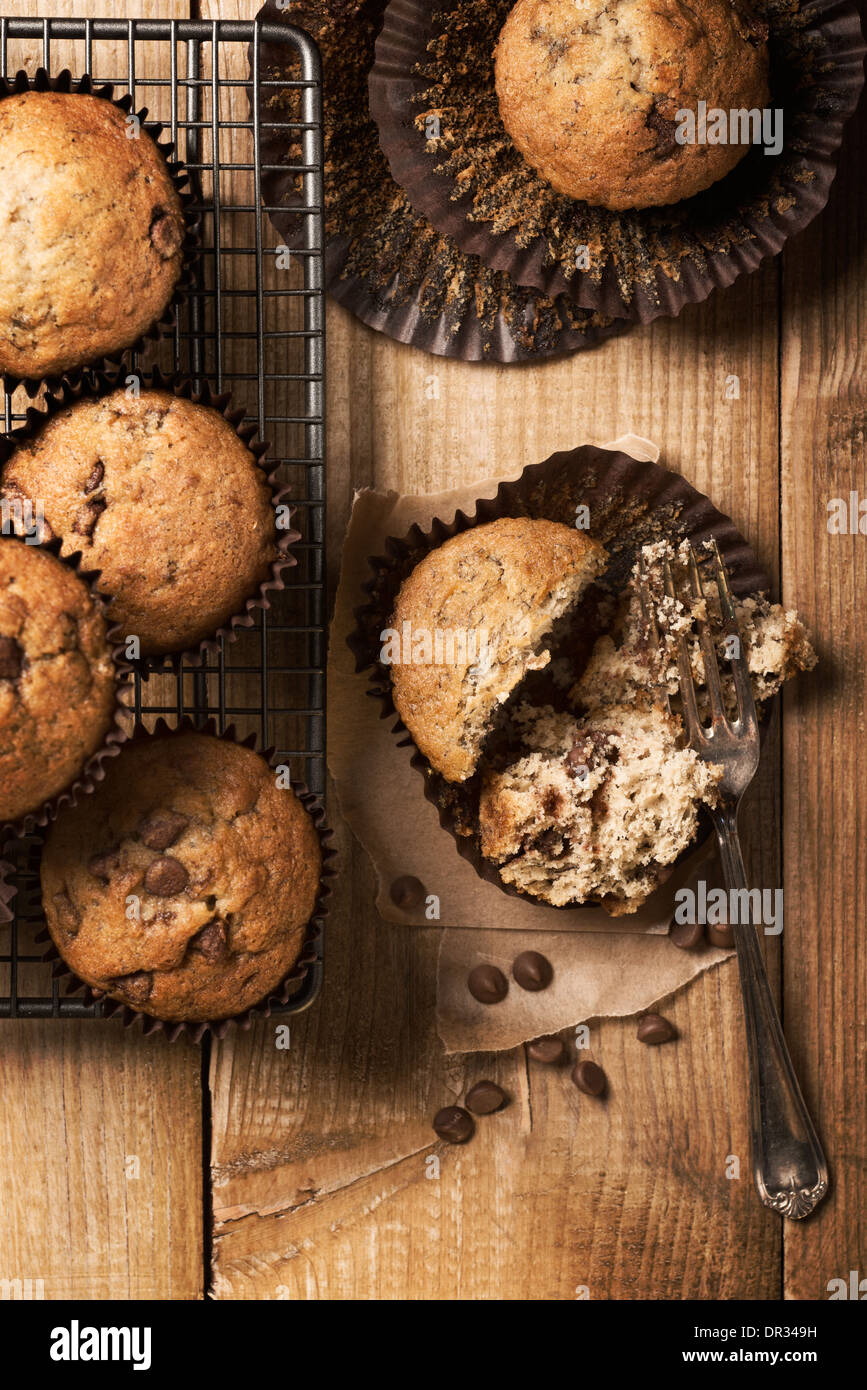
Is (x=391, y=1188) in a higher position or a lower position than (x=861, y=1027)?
lower

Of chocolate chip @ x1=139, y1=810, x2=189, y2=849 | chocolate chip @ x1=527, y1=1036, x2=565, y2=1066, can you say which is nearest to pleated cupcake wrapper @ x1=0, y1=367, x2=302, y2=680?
chocolate chip @ x1=139, y1=810, x2=189, y2=849

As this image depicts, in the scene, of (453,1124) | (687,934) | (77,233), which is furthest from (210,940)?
(77,233)

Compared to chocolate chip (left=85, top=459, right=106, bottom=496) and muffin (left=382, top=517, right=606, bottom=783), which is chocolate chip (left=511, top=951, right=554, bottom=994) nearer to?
muffin (left=382, top=517, right=606, bottom=783)

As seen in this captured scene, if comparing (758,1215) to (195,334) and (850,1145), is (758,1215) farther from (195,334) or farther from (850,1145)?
(195,334)

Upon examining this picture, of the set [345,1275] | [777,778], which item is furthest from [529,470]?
[345,1275]

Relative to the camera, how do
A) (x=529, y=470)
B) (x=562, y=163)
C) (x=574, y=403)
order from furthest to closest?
(x=574, y=403) → (x=529, y=470) → (x=562, y=163)
